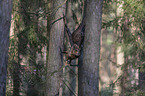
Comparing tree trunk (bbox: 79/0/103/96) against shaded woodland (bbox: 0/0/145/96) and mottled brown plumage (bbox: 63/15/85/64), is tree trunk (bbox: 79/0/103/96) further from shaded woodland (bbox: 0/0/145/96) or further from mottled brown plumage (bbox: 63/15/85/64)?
mottled brown plumage (bbox: 63/15/85/64)

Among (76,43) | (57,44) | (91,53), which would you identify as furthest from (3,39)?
(91,53)

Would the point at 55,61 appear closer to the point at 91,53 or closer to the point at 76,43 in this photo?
the point at 76,43

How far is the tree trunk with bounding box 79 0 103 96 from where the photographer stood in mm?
7262

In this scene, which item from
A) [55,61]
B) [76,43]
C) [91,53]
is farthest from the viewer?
[76,43]

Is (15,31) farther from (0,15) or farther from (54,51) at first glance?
(0,15)

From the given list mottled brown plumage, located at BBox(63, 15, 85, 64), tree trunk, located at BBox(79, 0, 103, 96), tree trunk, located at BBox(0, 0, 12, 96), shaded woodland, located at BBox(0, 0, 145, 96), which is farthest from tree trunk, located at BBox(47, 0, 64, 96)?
tree trunk, located at BBox(0, 0, 12, 96)

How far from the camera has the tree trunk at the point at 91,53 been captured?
286 inches

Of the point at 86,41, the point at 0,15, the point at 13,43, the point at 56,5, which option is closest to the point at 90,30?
the point at 86,41

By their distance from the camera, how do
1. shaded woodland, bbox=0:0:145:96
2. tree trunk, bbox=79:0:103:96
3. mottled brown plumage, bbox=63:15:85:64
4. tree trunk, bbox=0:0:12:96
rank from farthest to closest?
mottled brown plumage, bbox=63:15:85:64 < tree trunk, bbox=79:0:103:96 < shaded woodland, bbox=0:0:145:96 < tree trunk, bbox=0:0:12:96

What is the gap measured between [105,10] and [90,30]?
4.25 m

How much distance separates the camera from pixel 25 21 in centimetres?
1014

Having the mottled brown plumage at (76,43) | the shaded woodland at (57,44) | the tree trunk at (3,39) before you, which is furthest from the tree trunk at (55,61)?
the tree trunk at (3,39)

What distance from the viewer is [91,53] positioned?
7336mm

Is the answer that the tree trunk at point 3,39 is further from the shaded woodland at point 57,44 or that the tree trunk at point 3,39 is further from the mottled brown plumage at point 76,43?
the mottled brown plumage at point 76,43
